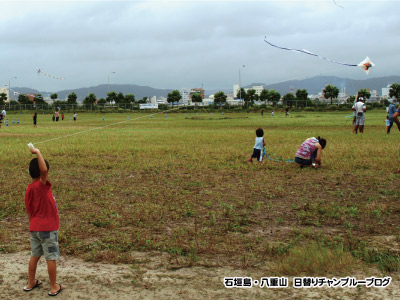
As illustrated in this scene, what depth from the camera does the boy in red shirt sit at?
13.0ft

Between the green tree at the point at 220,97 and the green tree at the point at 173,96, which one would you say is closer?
the green tree at the point at 220,97

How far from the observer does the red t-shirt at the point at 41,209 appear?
13.0ft

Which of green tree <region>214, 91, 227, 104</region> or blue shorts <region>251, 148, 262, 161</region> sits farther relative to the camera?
green tree <region>214, 91, 227, 104</region>

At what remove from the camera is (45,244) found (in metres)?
3.98

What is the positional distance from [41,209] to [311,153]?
Answer: 8.05 m

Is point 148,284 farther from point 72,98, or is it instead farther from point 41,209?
point 72,98

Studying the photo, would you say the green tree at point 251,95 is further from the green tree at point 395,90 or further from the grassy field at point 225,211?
the grassy field at point 225,211

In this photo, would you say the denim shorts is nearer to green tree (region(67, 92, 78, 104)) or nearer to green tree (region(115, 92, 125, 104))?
green tree (region(67, 92, 78, 104))

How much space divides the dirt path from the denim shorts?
32 cm

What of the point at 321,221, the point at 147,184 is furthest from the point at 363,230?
the point at 147,184

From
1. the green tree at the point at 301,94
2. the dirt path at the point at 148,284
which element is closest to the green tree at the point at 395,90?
the green tree at the point at 301,94

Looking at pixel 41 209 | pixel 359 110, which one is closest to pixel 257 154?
pixel 41 209

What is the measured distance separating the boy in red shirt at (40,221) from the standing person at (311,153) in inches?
310

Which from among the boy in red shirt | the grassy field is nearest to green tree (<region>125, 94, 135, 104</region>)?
the grassy field
